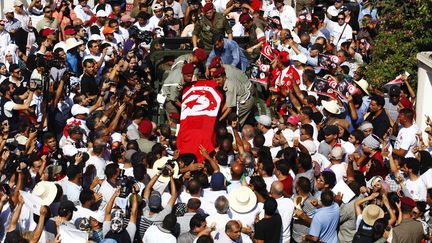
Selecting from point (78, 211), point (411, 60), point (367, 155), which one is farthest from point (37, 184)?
point (411, 60)

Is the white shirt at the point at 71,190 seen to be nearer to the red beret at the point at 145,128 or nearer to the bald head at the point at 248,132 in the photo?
the red beret at the point at 145,128

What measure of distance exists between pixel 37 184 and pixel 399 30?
27.8ft

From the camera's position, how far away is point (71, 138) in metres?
18.6

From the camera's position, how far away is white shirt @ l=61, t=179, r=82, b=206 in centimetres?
1622

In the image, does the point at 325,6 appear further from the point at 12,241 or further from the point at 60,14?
the point at 12,241

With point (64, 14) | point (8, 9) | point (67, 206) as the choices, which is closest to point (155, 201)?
point (67, 206)

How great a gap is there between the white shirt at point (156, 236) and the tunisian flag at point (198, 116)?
3.35 metres

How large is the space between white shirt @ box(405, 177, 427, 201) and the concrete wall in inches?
130

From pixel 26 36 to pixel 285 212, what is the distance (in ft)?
34.5

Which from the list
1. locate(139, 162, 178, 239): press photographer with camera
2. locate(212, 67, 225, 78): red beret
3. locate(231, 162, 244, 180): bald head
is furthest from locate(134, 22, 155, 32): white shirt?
locate(139, 162, 178, 239): press photographer with camera

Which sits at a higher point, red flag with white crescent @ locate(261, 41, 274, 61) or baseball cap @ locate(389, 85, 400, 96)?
baseball cap @ locate(389, 85, 400, 96)

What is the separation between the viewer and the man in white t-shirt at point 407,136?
18.0 m

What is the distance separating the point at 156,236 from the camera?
49.0 ft

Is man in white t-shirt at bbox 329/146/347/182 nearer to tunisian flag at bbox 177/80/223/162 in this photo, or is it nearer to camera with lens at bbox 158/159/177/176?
tunisian flag at bbox 177/80/223/162
